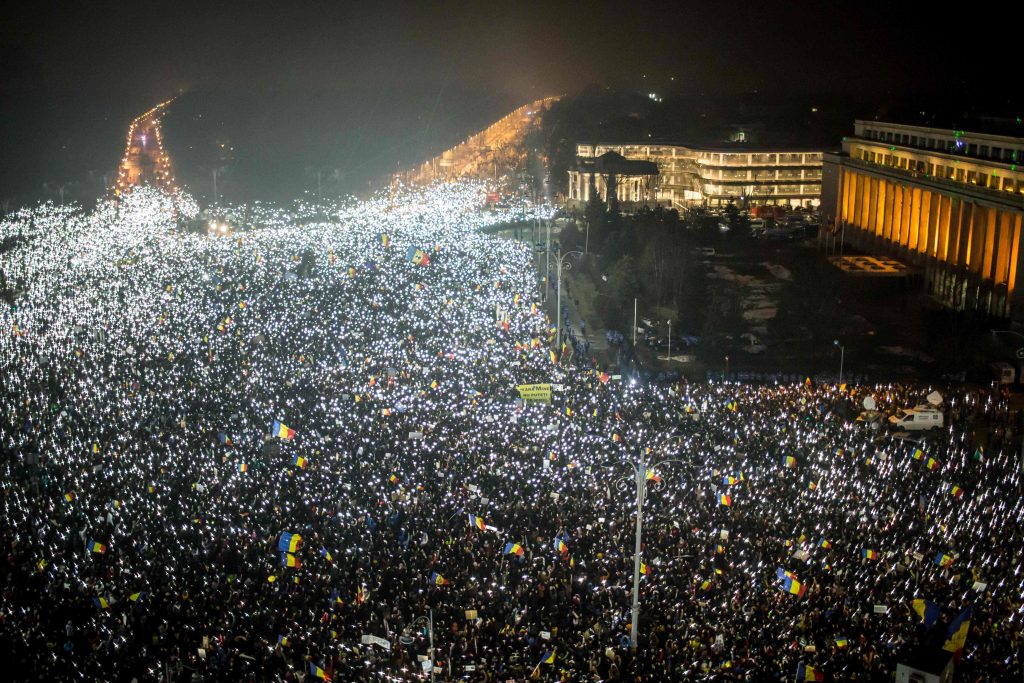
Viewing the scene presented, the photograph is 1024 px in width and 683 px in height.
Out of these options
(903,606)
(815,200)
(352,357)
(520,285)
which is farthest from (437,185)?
(903,606)

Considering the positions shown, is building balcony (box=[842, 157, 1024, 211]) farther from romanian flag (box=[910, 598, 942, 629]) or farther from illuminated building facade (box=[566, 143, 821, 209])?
romanian flag (box=[910, 598, 942, 629])

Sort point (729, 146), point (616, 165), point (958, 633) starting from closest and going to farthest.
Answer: point (958, 633) < point (729, 146) < point (616, 165)

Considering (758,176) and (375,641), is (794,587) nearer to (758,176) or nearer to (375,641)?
(375,641)

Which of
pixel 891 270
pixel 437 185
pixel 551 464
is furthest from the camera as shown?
pixel 437 185

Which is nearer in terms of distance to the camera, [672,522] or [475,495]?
[672,522]

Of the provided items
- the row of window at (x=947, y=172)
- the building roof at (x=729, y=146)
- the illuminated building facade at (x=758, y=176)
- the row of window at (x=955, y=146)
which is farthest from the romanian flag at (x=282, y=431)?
the building roof at (x=729, y=146)

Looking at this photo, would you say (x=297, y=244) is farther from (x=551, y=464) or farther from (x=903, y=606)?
(x=903, y=606)

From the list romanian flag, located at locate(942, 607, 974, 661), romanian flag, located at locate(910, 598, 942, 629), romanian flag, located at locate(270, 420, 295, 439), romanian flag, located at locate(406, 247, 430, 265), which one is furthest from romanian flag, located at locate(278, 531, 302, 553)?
romanian flag, located at locate(406, 247, 430, 265)

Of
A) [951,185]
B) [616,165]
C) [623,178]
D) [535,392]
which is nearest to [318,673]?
[535,392]
